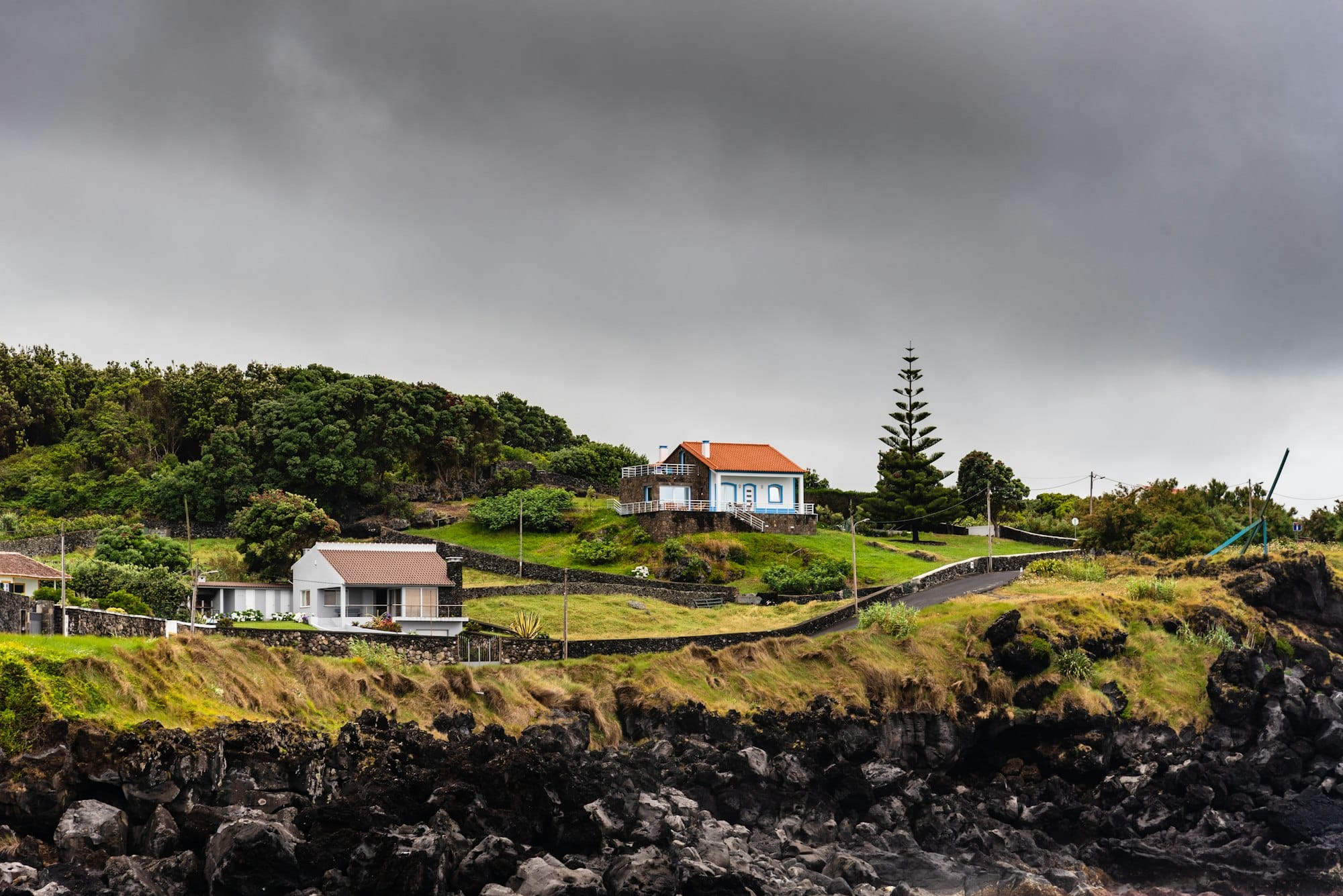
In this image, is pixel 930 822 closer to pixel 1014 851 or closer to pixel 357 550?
pixel 1014 851

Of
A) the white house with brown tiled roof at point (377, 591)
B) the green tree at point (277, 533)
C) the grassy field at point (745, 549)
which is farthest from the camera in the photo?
the grassy field at point (745, 549)

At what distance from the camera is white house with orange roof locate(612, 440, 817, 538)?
7019cm

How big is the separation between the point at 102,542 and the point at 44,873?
115ft

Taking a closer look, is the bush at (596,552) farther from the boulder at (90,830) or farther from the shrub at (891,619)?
the boulder at (90,830)

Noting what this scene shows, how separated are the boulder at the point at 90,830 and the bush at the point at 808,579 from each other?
37.3 meters

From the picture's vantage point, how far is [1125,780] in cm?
3559

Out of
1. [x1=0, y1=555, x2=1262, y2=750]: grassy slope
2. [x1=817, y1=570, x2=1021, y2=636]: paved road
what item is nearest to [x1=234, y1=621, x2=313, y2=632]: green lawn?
[x1=0, y1=555, x2=1262, y2=750]: grassy slope

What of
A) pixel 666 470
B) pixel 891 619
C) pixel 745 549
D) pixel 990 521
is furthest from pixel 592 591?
pixel 990 521

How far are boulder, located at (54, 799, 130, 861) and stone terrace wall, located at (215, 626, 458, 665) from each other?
39.5 ft

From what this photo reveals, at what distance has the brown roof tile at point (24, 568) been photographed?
44463 millimetres

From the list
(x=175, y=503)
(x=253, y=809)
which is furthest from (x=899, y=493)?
(x=253, y=809)

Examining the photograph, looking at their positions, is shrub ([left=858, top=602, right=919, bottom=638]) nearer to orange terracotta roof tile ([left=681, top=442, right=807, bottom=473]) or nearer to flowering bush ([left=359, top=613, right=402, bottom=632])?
flowering bush ([left=359, top=613, right=402, bottom=632])

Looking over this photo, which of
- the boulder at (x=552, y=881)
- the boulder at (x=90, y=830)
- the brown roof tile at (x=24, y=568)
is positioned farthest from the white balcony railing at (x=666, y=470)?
the boulder at (x=90, y=830)

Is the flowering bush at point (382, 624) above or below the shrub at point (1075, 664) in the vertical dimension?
above
